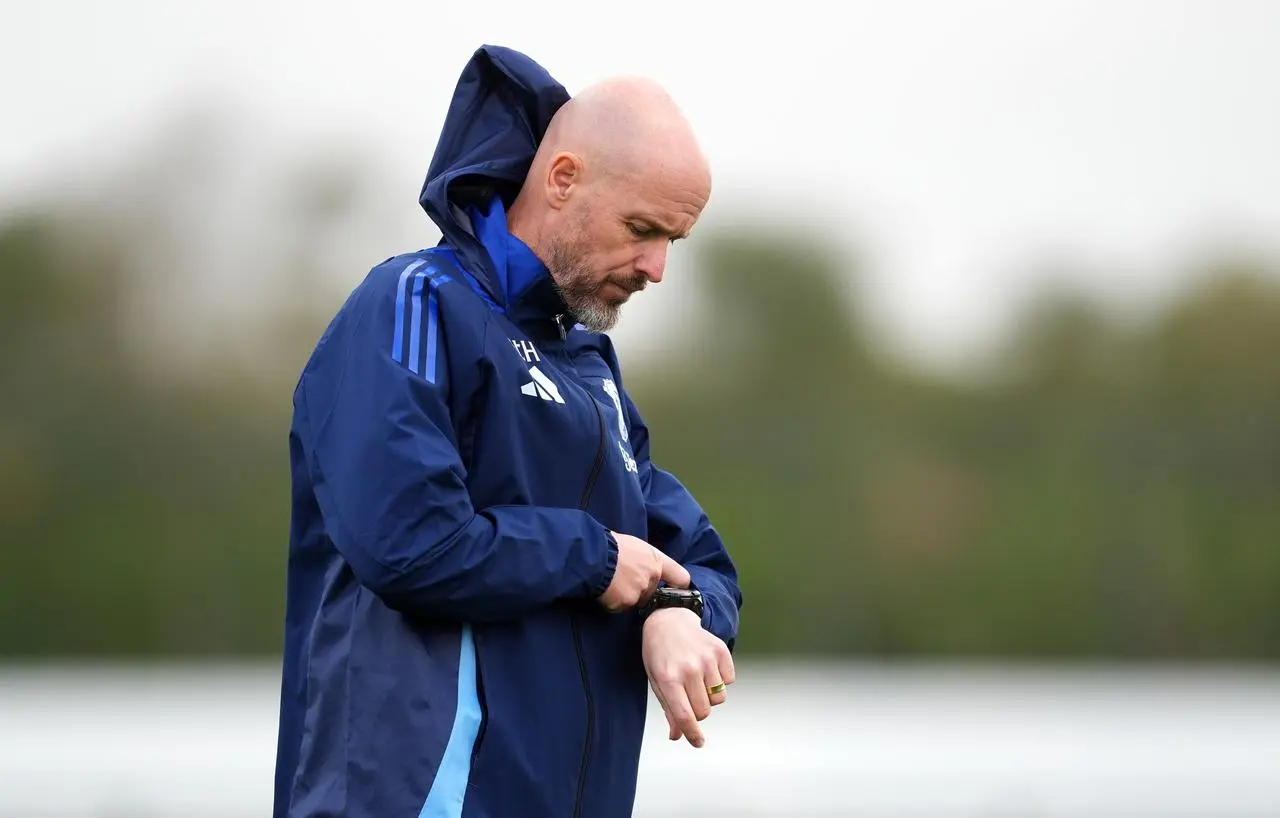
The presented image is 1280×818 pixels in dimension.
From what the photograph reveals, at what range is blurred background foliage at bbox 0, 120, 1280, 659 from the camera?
1144 cm

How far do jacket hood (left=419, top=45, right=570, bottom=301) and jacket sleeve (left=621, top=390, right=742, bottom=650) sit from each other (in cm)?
40

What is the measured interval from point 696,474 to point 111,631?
4.63 meters

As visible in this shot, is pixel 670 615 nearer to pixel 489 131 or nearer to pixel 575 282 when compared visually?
pixel 575 282

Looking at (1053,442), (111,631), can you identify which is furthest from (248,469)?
(1053,442)

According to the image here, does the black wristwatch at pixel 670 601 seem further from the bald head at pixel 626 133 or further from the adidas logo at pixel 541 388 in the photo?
the bald head at pixel 626 133

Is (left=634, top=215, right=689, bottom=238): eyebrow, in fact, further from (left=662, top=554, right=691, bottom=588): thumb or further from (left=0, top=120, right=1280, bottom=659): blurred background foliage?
(left=0, top=120, right=1280, bottom=659): blurred background foliage

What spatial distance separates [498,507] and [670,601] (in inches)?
11.7

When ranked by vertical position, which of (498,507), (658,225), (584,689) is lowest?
(584,689)

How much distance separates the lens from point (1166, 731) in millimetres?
7789

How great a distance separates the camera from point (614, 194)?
6.89 feet

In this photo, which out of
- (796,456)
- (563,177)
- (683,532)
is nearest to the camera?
(563,177)

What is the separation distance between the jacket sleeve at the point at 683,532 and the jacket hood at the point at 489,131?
1.31 ft

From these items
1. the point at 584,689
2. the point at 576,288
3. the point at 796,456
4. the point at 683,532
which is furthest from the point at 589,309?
the point at 796,456

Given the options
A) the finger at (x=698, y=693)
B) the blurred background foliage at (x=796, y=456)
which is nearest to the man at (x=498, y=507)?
the finger at (x=698, y=693)
